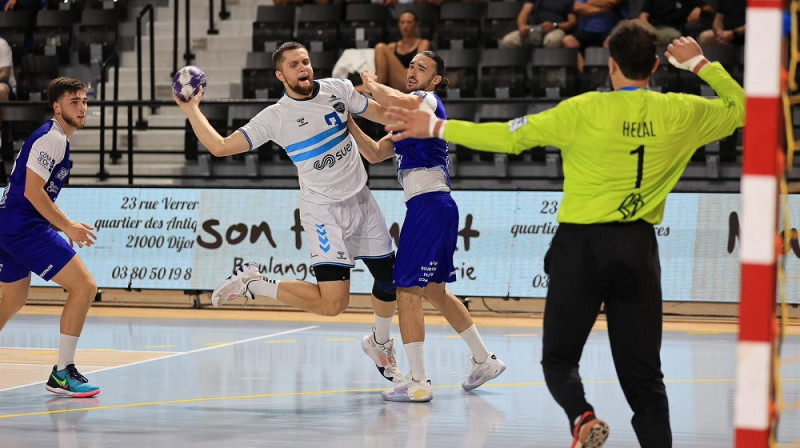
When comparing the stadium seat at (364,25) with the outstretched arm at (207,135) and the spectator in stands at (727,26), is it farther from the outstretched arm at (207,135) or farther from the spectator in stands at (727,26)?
the outstretched arm at (207,135)

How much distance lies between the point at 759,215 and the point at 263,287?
15.4 feet

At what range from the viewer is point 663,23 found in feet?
48.9

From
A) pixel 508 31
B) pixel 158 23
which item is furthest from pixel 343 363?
pixel 158 23

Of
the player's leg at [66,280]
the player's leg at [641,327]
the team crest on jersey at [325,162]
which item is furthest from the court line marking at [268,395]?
the player's leg at [641,327]

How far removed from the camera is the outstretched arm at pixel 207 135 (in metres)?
6.85

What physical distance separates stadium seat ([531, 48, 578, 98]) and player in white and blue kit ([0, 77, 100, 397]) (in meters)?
8.05

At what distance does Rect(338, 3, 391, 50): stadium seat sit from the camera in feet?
53.3

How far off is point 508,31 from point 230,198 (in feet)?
16.6

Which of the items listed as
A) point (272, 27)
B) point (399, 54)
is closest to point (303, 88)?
point (399, 54)

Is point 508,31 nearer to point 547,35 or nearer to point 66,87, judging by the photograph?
point 547,35

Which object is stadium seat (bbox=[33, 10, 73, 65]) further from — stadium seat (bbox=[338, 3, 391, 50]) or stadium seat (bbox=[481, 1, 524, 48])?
stadium seat (bbox=[481, 1, 524, 48])

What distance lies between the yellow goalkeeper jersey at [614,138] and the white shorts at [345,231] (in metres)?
2.94

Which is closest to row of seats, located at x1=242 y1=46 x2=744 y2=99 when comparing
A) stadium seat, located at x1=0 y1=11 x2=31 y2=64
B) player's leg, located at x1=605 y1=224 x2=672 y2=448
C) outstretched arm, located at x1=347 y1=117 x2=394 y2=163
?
stadium seat, located at x1=0 y1=11 x2=31 y2=64

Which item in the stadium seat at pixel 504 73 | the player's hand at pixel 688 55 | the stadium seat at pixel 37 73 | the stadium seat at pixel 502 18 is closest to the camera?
the player's hand at pixel 688 55
